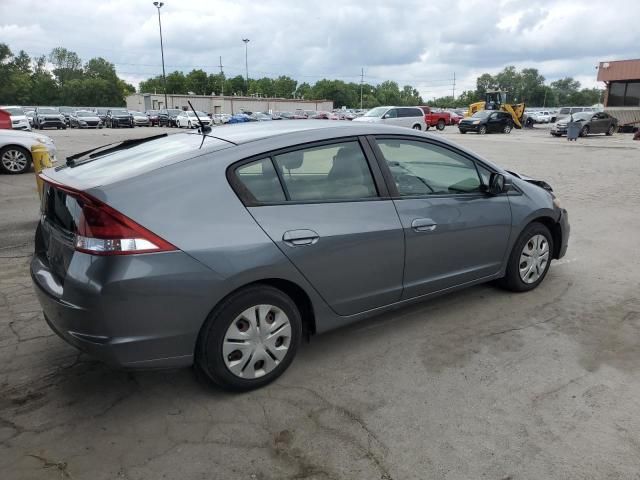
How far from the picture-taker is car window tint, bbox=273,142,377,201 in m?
3.09

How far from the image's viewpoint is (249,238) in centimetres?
277

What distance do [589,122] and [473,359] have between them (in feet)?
101

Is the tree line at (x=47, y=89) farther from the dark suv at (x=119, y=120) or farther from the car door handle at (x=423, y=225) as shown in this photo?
the car door handle at (x=423, y=225)

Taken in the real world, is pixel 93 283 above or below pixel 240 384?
above

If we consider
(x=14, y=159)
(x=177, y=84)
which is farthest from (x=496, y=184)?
(x=177, y=84)

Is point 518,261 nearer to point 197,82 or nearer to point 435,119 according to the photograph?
point 435,119

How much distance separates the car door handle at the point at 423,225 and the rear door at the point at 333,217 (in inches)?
6.2

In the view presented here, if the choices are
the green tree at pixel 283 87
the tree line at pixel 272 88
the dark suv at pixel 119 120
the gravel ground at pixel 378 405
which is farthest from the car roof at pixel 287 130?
the green tree at pixel 283 87

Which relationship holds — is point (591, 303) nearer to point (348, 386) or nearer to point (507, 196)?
point (507, 196)

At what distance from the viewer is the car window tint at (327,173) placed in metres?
3.09

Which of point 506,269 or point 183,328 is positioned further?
point 506,269

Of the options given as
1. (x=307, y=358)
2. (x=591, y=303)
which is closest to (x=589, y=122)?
(x=591, y=303)

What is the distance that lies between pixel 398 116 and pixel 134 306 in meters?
27.9

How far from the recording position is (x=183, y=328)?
2.67 meters
